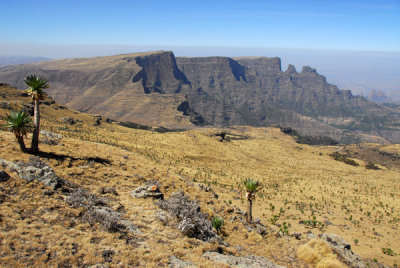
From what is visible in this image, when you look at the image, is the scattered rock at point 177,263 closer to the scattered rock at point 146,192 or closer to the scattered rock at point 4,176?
the scattered rock at point 146,192

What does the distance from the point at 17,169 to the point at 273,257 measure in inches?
676

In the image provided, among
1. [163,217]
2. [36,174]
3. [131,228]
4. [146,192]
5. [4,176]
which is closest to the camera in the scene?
[131,228]

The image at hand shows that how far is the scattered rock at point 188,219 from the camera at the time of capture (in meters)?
14.7

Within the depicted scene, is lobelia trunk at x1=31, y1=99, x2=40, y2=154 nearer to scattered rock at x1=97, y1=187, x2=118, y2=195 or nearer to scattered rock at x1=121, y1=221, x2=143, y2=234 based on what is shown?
scattered rock at x1=97, y1=187, x2=118, y2=195

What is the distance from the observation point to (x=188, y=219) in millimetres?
15391

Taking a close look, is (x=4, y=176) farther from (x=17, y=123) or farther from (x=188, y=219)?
(x=188, y=219)

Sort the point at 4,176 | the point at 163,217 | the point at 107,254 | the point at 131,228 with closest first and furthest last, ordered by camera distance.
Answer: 1. the point at 107,254
2. the point at 131,228
3. the point at 4,176
4. the point at 163,217

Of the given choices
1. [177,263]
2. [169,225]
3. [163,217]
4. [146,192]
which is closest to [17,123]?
[146,192]

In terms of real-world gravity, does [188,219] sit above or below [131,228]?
below

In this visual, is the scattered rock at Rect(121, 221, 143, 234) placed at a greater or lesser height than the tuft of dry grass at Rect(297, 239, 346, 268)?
greater

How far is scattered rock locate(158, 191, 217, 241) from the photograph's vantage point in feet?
48.1

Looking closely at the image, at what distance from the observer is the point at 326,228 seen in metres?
27.8

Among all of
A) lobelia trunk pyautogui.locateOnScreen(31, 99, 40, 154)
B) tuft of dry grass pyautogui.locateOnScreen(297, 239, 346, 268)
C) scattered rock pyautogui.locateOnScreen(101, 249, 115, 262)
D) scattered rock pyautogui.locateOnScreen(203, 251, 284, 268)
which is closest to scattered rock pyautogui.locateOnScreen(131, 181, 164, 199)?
scattered rock pyautogui.locateOnScreen(203, 251, 284, 268)

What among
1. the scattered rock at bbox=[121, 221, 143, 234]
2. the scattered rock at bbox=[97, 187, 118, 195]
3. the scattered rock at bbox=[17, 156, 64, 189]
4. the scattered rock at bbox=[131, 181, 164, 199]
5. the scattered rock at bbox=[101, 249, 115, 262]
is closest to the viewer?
the scattered rock at bbox=[101, 249, 115, 262]
